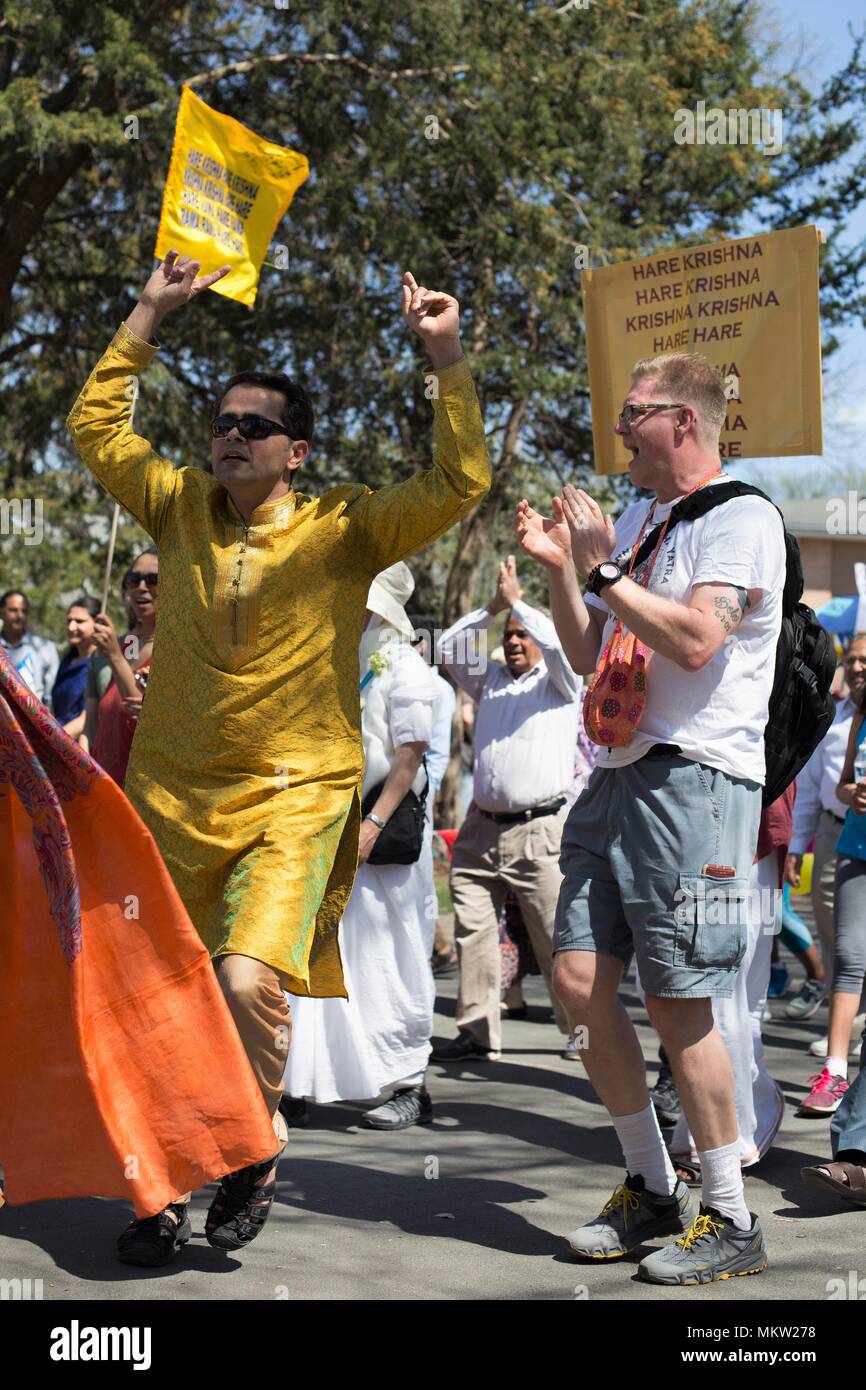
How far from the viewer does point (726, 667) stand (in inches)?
169

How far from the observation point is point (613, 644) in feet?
14.8

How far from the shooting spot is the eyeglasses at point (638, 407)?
4.46 metres

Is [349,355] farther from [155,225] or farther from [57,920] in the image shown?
[57,920]

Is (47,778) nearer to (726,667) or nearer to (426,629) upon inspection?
(726,667)

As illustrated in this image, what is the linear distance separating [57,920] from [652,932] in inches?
57.6

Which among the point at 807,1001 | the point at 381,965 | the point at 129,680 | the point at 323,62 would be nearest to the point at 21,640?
the point at 807,1001

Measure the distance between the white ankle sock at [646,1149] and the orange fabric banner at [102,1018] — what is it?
1.00 m

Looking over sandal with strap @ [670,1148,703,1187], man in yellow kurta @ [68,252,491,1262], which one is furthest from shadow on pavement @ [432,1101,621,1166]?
man in yellow kurta @ [68,252,491,1262]

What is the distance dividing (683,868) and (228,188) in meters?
7.29

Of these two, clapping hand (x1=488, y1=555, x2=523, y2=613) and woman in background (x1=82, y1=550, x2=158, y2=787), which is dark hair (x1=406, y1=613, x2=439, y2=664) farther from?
woman in background (x1=82, y1=550, x2=158, y2=787)

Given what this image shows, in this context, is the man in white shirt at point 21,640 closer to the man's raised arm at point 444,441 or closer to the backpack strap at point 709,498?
the man's raised arm at point 444,441

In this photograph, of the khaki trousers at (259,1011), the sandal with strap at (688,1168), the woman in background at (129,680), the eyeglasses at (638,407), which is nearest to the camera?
the khaki trousers at (259,1011)

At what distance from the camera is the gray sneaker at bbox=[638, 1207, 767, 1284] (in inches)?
165

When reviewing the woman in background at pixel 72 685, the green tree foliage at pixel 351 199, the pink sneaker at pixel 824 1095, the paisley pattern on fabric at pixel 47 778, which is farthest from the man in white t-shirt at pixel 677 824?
the green tree foliage at pixel 351 199
